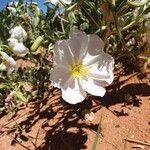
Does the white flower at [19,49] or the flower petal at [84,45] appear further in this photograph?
the white flower at [19,49]

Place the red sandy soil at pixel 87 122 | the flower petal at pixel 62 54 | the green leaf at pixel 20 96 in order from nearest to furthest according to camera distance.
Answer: the flower petal at pixel 62 54, the red sandy soil at pixel 87 122, the green leaf at pixel 20 96

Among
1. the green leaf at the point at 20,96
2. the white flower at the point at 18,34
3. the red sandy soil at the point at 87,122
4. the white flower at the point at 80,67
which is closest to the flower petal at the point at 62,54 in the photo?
the white flower at the point at 80,67

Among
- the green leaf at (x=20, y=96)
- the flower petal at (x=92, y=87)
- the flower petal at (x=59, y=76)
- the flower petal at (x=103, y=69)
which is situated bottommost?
the green leaf at (x=20, y=96)

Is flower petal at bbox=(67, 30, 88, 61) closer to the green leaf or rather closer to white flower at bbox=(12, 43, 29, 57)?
white flower at bbox=(12, 43, 29, 57)

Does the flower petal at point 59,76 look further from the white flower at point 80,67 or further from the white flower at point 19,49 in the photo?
the white flower at point 19,49

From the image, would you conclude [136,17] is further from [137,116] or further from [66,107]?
[66,107]

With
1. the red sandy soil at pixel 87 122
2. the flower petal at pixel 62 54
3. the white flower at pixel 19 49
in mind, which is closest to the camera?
the flower petal at pixel 62 54

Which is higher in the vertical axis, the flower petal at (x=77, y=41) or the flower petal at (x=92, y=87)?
the flower petal at (x=77, y=41)

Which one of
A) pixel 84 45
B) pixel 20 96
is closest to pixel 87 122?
pixel 20 96
